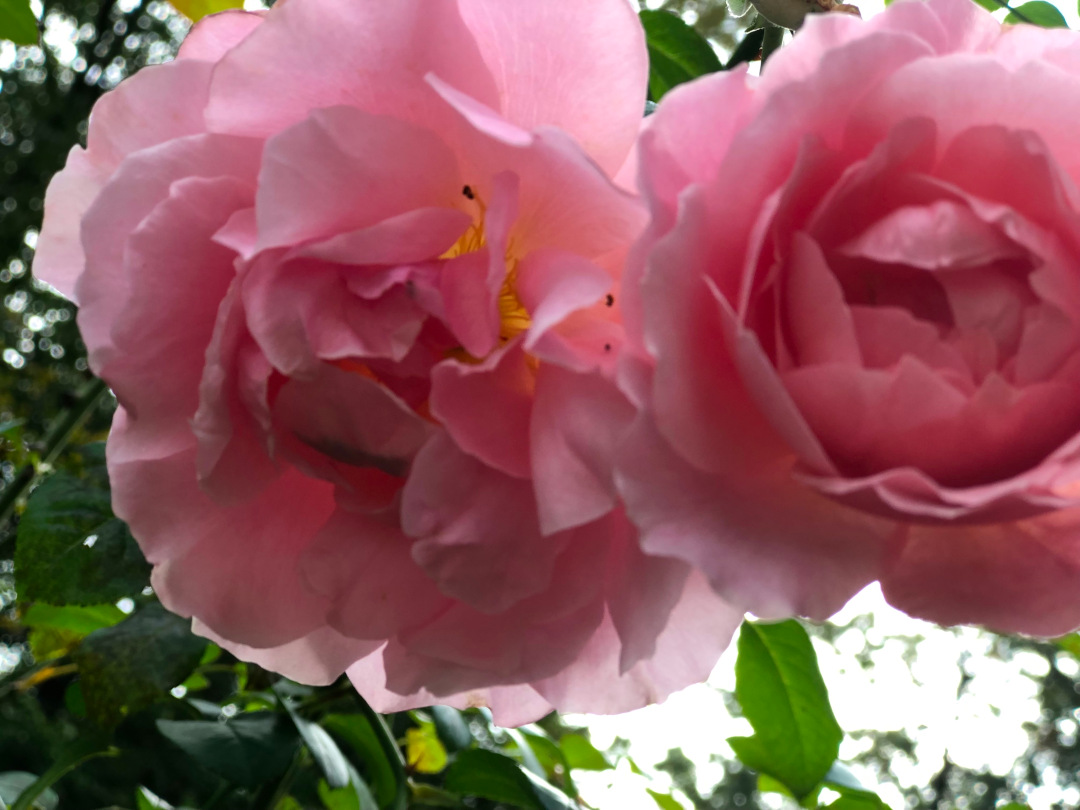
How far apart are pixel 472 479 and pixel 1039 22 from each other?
582 millimetres

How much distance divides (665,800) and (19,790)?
63 centimetres

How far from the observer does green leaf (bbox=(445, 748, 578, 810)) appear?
722 millimetres

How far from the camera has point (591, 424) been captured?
33 centimetres

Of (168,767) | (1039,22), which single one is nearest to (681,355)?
(1039,22)

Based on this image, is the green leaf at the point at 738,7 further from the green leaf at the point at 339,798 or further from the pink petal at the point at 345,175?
the green leaf at the point at 339,798

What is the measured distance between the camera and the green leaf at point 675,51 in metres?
0.64

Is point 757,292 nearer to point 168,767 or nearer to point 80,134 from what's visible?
point 168,767

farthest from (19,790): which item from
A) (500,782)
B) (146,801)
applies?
(500,782)

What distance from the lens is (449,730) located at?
2.79 feet

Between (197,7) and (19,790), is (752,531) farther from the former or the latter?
(19,790)

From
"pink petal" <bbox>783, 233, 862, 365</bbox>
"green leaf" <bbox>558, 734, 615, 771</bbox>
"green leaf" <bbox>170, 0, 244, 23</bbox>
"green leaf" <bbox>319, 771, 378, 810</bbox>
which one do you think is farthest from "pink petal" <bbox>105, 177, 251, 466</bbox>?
"green leaf" <bbox>558, 734, 615, 771</bbox>

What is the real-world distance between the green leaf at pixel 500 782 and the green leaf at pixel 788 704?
0.56ft

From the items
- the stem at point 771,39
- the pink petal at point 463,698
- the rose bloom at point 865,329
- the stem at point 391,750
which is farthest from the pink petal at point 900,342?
the stem at point 391,750

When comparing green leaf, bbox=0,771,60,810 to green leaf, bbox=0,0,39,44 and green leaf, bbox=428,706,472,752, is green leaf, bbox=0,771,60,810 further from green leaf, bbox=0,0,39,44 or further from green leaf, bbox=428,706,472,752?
green leaf, bbox=0,0,39,44
